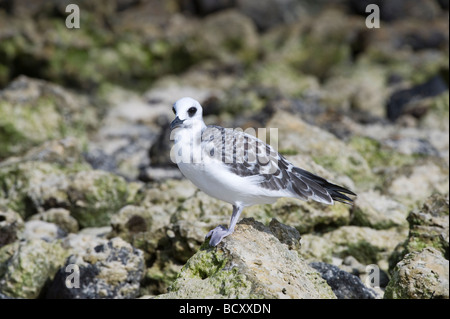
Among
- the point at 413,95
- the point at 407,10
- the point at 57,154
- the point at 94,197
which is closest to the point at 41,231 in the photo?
the point at 94,197

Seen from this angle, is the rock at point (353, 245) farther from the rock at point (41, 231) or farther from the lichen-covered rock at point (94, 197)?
the rock at point (41, 231)

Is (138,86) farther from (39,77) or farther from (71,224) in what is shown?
(71,224)

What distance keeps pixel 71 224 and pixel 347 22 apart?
23.7m

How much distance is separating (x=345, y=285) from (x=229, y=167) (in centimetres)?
240

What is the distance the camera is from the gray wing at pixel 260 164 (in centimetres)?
589

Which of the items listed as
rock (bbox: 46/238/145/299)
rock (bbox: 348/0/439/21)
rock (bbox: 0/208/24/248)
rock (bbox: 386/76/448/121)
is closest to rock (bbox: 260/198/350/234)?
rock (bbox: 46/238/145/299)

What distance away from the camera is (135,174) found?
1385 centimetres

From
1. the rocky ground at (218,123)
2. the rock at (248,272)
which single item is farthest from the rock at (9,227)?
the rock at (248,272)

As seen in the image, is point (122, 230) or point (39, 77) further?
A: point (39, 77)

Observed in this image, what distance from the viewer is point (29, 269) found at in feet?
26.4

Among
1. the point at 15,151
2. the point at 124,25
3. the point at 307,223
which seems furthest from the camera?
the point at 124,25

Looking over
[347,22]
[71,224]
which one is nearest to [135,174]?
[71,224]

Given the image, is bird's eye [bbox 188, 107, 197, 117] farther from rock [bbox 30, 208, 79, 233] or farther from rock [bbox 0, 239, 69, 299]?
rock [bbox 30, 208, 79, 233]

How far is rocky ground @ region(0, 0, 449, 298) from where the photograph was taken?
23.3 feet
